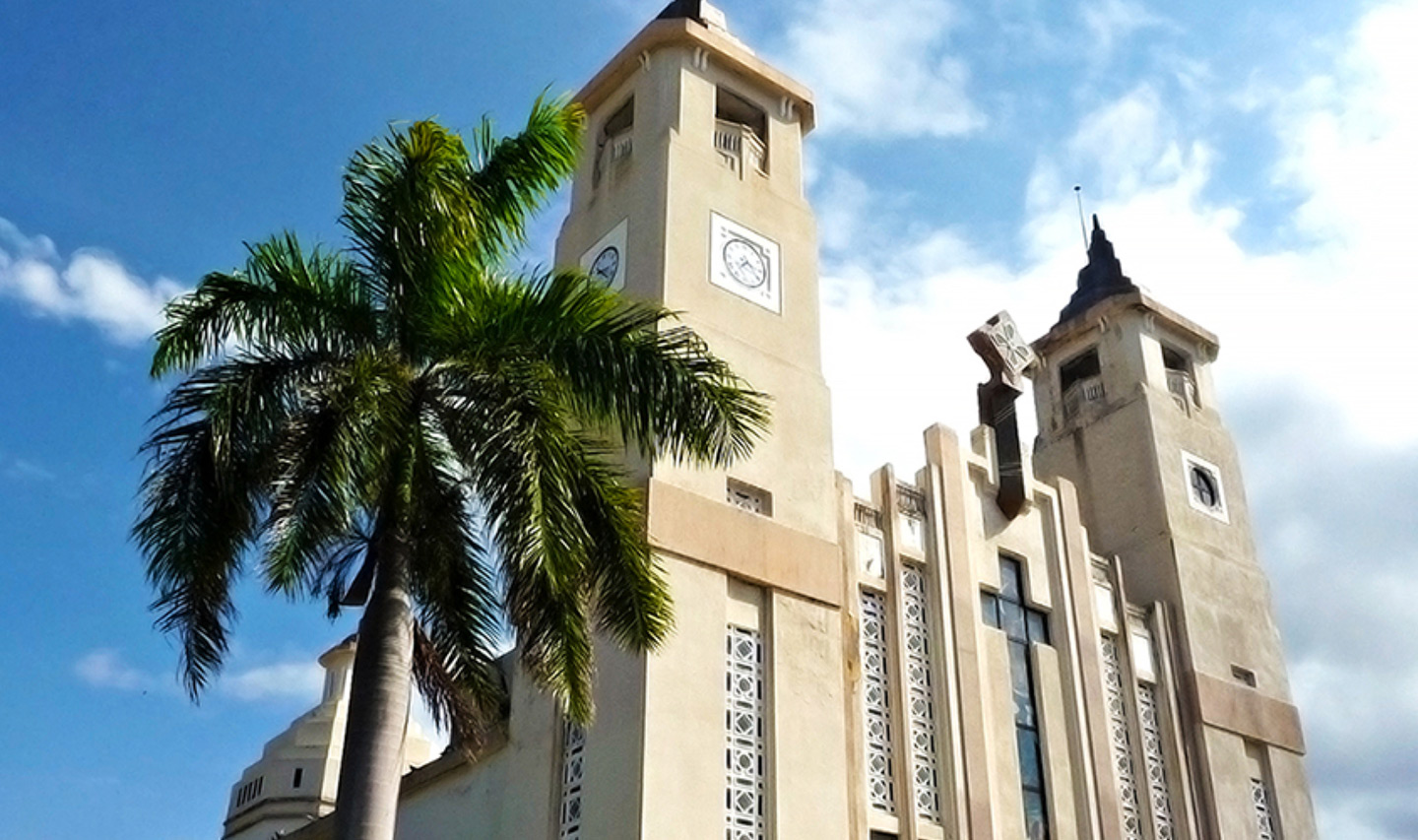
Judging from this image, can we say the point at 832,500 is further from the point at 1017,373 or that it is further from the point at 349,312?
the point at 349,312

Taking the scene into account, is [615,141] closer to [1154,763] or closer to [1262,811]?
[1154,763]

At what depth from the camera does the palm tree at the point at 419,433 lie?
9820mm

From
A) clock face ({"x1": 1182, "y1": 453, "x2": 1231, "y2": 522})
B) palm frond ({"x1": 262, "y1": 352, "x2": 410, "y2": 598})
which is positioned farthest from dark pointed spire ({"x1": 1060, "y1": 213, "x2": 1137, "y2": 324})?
palm frond ({"x1": 262, "y1": 352, "x2": 410, "y2": 598})

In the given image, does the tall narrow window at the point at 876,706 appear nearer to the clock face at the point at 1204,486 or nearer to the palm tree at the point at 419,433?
the palm tree at the point at 419,433

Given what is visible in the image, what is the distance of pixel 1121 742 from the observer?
19531mm

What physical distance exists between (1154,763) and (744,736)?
25.5 ft

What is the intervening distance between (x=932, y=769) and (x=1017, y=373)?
6.60m

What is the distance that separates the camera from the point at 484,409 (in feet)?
33.1

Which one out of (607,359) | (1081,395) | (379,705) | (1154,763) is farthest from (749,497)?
(1081,395)

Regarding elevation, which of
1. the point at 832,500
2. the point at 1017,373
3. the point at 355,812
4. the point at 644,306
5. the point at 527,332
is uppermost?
the point at 1017,373

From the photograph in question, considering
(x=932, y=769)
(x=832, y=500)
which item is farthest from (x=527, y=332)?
(x=932, y=769)

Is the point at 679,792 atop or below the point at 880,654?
below

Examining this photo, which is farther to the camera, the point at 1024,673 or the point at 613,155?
the point at 613,155

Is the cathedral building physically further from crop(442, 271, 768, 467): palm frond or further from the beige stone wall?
crop(442, 271, 768, 467): palm frond
